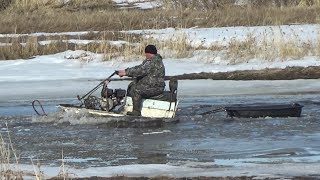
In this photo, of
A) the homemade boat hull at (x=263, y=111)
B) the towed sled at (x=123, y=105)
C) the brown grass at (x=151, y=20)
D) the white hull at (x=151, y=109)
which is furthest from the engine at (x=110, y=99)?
the brown grass at (x=151, y=20)

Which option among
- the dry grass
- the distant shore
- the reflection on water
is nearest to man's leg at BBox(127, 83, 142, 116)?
the reflection on water

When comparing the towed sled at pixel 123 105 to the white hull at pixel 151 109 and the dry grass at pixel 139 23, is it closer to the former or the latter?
the white hull at pixel 151 109

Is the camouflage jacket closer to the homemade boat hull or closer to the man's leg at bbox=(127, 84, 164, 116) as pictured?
the man's leg at bbox=(127, 84, 164, 116)

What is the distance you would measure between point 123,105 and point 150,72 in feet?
2.94

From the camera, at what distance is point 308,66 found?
72.9 ft

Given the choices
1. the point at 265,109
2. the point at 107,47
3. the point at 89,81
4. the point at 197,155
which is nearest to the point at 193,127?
the point at 265,109

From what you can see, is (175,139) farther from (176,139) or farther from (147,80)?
(147,80)

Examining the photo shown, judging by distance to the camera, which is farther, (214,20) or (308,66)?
(214,20)

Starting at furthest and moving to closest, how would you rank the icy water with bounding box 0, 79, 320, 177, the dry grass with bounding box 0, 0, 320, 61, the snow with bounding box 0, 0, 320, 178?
1. the dry grass with bounding box 0, 0, 320, 61
2. the snow with bounding box 0, 0, 320, 178
3. the icy water with bounding box 0, 79, 320, 177

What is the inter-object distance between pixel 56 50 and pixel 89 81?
22.6 feet

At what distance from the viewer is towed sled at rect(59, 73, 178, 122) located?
1455cm

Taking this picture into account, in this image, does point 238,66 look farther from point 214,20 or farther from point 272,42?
point 214,20

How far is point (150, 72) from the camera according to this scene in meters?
14.7

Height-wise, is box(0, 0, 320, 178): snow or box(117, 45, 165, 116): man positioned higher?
box(117, 45, 165, 116): man
